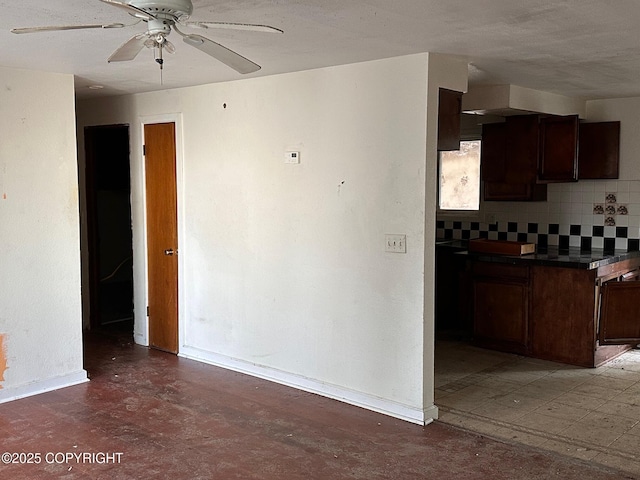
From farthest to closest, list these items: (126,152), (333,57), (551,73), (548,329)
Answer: (126,152) < (548,329) < (551,73) < (333,57)

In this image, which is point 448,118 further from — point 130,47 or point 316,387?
point 130,47

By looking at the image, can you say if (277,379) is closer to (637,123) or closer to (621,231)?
(621,231)

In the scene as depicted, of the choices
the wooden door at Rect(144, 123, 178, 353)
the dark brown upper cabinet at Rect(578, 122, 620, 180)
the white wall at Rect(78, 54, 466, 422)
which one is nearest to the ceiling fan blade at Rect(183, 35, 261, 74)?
the white wall at Rect(78, 54, 466, 422)

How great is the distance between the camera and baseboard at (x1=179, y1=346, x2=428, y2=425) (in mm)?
3895

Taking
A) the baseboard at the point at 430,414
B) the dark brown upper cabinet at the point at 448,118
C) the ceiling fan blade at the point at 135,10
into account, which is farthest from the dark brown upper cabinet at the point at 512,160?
the ceiling fan blade at the point at 135,10

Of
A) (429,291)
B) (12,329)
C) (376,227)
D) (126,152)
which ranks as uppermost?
(126,152)

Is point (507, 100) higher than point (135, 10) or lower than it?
higher

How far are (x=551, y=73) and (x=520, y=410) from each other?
7.55 ft

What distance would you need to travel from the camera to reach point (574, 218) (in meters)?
5.92

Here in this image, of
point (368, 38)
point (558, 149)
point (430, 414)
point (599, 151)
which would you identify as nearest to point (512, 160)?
point (558, 149)

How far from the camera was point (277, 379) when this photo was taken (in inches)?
183

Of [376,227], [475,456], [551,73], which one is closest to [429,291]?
[376,227]

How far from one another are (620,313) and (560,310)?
51 cm

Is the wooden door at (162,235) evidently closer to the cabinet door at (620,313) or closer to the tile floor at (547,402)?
the tile floor at (547,402)
